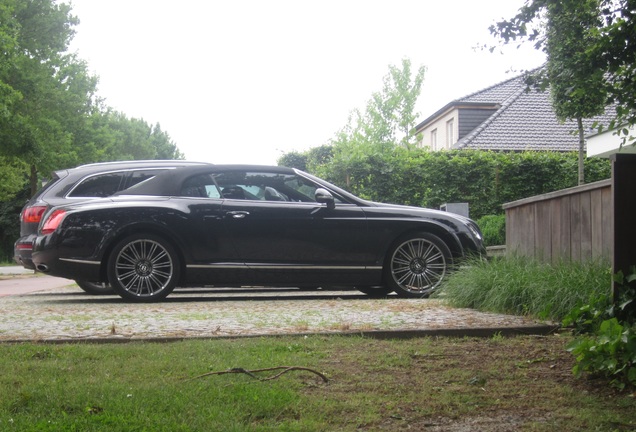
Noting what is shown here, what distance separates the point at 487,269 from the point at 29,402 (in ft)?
18.6

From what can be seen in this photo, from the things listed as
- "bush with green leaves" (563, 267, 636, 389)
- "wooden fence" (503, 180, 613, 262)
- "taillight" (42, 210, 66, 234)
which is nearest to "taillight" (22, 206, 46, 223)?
"taillight" (42, 210, 66, 234)

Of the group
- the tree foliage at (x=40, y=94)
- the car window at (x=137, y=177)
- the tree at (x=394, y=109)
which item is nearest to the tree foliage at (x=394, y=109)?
the tree at (x=394, y=109)

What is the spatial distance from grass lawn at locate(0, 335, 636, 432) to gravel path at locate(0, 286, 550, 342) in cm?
59

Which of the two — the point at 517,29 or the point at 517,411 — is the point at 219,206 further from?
the point at 517,411

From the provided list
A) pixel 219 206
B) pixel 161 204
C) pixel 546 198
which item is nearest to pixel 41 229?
pixel 161 204

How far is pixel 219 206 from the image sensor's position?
32.9 ft

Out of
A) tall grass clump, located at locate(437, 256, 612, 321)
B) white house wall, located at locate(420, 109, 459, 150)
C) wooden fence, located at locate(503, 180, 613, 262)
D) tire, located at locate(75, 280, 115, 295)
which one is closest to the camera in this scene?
tall grass clump, located at locate(437, 256, 612, 321)

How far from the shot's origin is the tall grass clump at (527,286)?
687 centimetres

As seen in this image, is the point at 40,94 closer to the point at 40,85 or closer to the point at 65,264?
the point at 40,85

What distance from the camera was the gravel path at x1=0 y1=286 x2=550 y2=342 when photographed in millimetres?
6184

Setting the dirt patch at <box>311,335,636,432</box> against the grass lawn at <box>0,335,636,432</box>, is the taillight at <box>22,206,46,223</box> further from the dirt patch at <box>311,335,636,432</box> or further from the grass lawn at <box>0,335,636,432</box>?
the dirt patch at <box>311,335,636,432</box>

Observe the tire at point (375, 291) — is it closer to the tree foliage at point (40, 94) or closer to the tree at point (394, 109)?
the tree foliage at point (40, 94)

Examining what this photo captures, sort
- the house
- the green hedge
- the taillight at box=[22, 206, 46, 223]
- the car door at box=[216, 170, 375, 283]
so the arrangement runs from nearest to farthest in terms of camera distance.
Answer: the car door at box=[216, 170, 375, 283] → the taillight at box=[22, 206, 46, 223] → the green hedge → the house

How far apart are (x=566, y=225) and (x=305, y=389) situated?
191 inches
